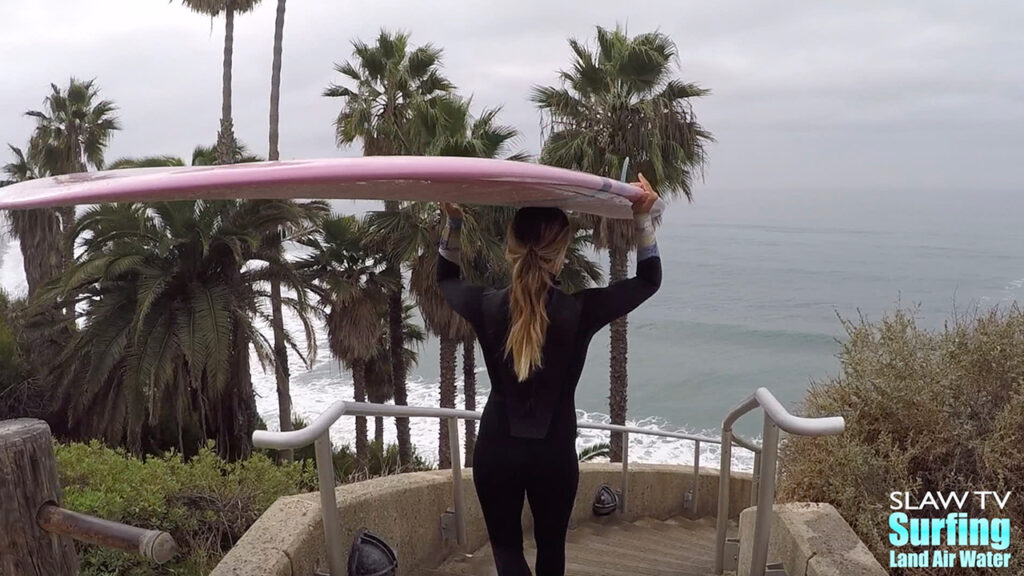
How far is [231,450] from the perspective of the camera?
1388 centimetres

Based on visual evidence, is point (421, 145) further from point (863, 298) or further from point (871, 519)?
point (863, 298)

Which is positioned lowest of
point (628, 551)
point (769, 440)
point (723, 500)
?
point (628, 551)

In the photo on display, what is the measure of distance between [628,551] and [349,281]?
12.0 meters

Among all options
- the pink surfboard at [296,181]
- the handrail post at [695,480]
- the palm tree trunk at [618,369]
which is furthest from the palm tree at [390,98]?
the pink surfboard at [296,181]

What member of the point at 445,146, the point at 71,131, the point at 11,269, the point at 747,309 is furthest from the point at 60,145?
the point at 747,309

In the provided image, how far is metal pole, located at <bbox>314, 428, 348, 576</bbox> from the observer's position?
2.79 meters

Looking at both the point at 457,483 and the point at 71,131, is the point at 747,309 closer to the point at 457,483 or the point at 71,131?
the point at 71,131

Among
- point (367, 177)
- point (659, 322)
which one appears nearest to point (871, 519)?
point (367, 177)

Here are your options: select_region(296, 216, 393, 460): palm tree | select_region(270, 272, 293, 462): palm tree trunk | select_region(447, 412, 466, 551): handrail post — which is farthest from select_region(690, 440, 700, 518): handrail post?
select_region(296, 216, 393, 460): palm tree

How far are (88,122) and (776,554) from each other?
88.8 feet

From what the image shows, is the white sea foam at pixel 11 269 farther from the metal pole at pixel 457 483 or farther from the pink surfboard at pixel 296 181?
→ the pink surfboard at pixel 296 181

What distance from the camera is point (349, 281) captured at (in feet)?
53.5

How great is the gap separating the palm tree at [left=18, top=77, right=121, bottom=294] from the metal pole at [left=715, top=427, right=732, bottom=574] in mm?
24982

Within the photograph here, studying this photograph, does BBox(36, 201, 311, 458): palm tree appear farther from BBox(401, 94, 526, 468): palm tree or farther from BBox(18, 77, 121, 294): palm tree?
BBox(18, 77, 121, 294): palm tree
